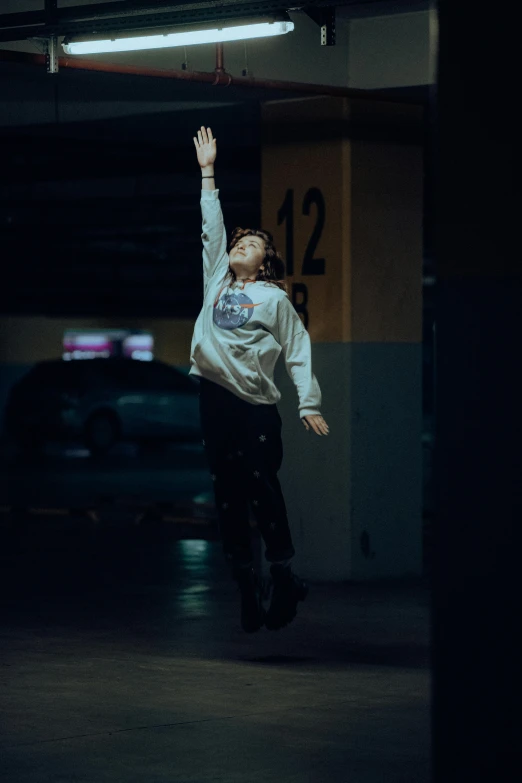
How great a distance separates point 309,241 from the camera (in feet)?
36.9

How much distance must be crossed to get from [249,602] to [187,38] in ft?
10.1

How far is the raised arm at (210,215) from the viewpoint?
27.6ft

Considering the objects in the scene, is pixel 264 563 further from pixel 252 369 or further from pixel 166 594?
pixel 252 369

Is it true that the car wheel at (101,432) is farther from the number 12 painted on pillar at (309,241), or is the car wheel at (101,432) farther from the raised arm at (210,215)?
the raised arm at (210,215)

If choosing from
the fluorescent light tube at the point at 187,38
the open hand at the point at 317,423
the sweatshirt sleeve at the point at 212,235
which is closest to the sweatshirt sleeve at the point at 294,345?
the open hand at the point at 317,423

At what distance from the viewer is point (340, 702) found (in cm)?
719

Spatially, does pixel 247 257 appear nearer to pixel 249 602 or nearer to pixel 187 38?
pixel 187 38

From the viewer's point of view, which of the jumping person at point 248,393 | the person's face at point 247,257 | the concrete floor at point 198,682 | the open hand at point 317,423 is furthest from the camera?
the person's face at point 247,257

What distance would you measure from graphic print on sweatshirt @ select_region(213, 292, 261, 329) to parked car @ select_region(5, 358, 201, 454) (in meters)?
19.0

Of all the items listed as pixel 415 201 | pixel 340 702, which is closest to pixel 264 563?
pixel 415 201

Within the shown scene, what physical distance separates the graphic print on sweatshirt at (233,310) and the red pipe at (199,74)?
7.20 feet

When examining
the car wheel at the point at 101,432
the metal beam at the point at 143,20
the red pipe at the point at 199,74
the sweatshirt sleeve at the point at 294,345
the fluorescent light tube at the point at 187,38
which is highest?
the metal beam at the point at 143,20

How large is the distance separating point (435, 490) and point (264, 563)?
7.72m

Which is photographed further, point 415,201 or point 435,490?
point 415,201
